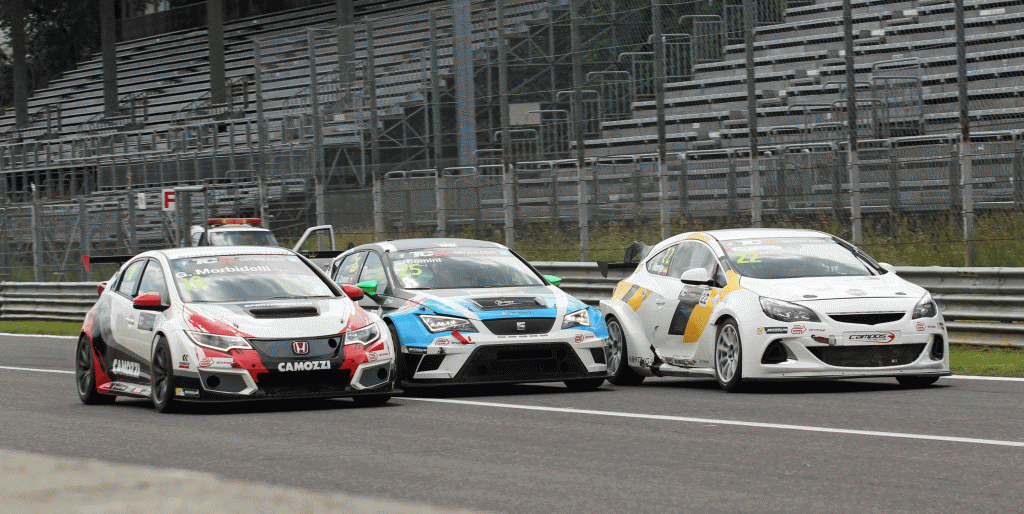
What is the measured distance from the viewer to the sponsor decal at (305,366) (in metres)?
11.5

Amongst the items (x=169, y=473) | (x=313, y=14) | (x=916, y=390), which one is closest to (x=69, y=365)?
(x=916, y=390)

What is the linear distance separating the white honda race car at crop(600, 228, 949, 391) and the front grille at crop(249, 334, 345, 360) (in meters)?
3.18

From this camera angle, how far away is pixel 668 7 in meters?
20.1

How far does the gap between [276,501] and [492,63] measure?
17.0m

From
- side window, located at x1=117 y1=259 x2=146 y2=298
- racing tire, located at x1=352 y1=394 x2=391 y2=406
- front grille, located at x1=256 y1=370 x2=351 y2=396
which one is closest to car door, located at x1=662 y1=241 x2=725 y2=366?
racing tire, located at x1=352 y1=394 x2=391 y2=406

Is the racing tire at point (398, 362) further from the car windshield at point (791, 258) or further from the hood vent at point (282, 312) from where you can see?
the car windshield at point (791, 258)

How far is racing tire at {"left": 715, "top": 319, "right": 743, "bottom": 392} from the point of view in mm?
12484

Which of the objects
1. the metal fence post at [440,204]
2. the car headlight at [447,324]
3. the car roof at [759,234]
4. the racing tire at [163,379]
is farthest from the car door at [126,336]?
the metal fence post at [440,204]

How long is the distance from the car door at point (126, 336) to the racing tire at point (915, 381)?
610cm

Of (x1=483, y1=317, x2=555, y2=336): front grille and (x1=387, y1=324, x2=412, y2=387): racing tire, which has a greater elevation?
(x1=483, y1=317, x2=555, y2=336): front grille

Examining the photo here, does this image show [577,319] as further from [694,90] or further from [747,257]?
[694,90]

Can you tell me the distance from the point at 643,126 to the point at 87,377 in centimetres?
925

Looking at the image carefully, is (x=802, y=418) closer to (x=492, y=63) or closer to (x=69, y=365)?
(x=69, y=365)

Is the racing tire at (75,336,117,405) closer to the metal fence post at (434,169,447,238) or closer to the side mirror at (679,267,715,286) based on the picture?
the side mirror at (679,267,715,286)
